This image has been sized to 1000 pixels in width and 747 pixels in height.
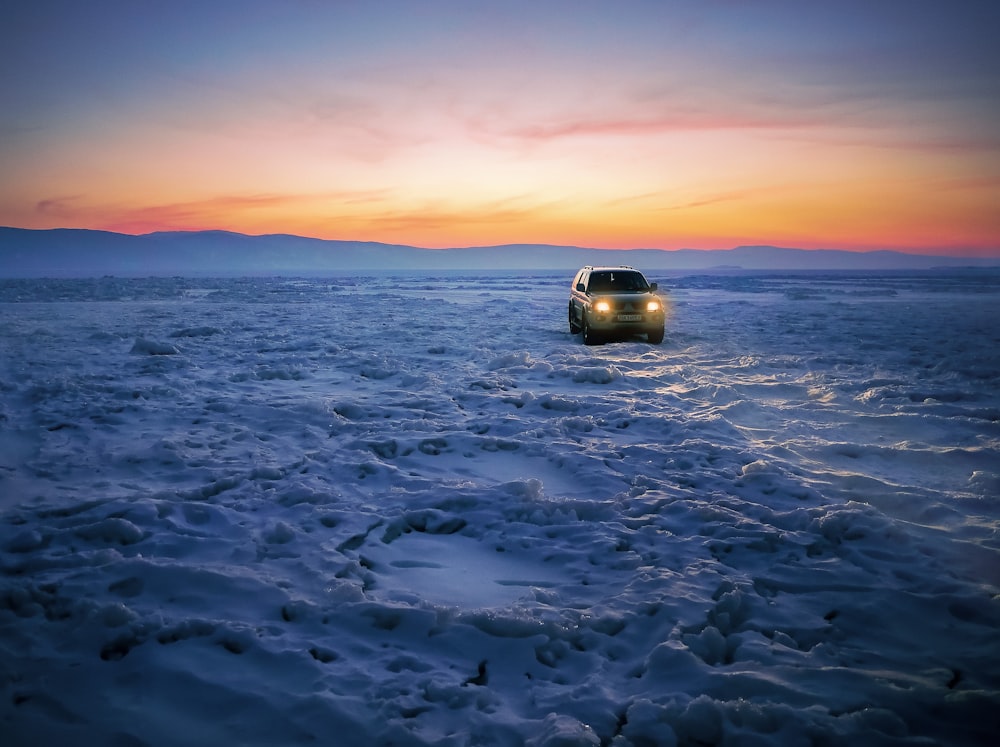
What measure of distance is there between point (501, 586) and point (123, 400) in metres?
7.29

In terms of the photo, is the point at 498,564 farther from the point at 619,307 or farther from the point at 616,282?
the point at 616,282

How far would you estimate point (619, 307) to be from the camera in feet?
44.2

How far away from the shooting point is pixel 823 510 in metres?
4.64

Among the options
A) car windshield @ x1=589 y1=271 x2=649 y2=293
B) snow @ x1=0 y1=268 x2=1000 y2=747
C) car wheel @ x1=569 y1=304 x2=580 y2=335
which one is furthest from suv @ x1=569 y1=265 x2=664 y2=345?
snow @ x1=0 y1=268 x2=1000 y2=747

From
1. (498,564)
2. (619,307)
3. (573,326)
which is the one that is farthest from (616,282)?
(498,564)

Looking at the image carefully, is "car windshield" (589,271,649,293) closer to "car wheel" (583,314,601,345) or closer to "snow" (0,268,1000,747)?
"car wheel" (583,314,601,345)

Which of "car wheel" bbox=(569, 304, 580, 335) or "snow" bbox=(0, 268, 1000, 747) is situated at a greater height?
"car wheel" bbox=(569, 304, 580, 335)

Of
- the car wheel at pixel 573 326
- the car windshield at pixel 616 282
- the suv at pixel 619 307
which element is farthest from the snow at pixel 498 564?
the car wheel at pixel 573 326

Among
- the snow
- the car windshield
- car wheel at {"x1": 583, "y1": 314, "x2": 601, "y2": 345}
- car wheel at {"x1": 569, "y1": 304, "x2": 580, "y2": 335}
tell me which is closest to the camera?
the snow

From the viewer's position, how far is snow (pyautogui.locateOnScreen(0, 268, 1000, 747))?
2.60 m

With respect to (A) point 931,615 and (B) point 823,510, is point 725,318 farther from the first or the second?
(A) point 931,615

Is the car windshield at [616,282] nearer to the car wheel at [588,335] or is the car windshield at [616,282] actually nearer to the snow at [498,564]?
the car wheel at [588,335]

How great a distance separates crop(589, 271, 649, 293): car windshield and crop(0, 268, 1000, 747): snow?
5.46m

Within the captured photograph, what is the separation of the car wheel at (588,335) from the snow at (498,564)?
4.59m
